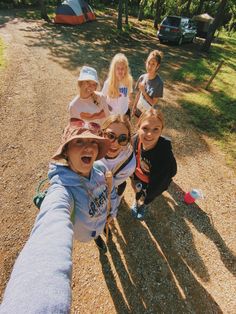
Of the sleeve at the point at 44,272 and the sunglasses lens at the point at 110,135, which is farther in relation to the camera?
Answer: the sunglasses lens at the point at 110,135

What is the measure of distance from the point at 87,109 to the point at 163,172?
167cm

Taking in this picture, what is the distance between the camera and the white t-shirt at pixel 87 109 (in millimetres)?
3840

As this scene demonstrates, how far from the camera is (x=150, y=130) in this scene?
3.13 meters

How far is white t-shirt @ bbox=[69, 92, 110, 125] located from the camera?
3840mm

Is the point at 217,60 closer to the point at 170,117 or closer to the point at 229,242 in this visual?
the point at 170,117

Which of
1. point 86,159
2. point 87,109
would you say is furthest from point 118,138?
point 87,109

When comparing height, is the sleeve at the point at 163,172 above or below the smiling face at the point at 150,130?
below

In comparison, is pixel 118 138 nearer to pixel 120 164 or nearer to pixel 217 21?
pixel 120 164

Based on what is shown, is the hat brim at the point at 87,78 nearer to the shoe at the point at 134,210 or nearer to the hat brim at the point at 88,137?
the hat brim at the point at 88,137

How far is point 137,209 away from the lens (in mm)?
4219

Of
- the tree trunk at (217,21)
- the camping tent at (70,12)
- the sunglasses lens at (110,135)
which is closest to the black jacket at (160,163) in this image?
the sunglasses lens at (110,135)

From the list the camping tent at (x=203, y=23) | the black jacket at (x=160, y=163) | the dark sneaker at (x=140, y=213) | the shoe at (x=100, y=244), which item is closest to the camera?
the black jacket at (x=160, y=163)

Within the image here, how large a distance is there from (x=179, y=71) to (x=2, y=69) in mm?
8665

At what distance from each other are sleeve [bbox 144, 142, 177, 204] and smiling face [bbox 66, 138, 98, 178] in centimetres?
157
